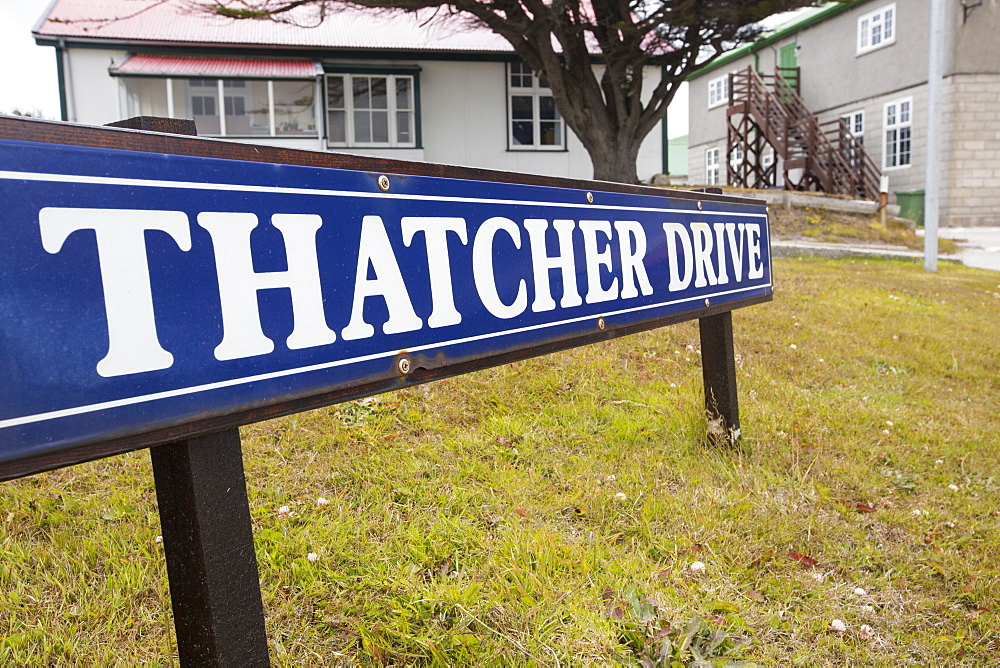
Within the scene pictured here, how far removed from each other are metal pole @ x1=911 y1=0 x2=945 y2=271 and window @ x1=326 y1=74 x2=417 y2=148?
10831mm

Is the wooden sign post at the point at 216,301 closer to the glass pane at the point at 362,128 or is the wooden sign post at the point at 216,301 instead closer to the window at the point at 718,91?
the glass pane at the point at 362,128

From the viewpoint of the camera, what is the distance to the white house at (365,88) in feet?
Result: 55.3

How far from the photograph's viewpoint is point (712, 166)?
31953 mm

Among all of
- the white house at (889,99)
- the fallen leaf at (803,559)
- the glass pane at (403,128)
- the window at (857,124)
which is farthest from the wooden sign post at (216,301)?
the window at (857,124)

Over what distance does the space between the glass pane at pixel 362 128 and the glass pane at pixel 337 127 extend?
30 cm

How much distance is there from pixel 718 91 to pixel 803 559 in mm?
31920

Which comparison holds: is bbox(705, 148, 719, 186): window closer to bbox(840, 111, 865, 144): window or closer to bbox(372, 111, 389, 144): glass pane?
bbox(840, 111, 865, 144): window

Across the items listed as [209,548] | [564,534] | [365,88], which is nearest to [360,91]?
[365,88]

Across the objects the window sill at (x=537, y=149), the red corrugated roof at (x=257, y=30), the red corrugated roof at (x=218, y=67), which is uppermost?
the red corrugated roof at (x=257, y=30)

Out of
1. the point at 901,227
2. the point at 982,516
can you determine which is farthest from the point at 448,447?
the point at 901,227

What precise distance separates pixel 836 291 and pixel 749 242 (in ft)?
17.3

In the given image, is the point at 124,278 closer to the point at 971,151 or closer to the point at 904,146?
the point at 971,151

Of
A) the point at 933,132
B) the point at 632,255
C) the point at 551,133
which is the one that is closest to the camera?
the point at 632,255

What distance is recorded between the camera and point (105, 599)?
1850 mm
